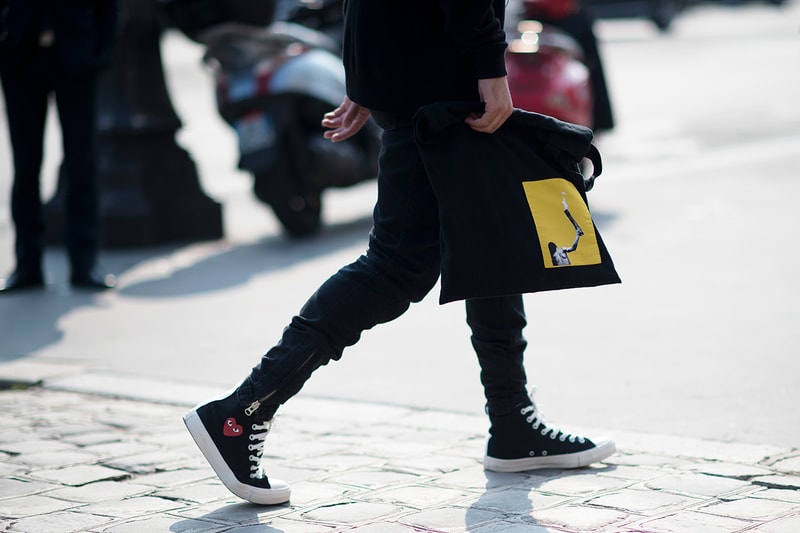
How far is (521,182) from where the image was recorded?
11.1ft

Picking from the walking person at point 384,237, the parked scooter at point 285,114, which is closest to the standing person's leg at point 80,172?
the parked scooter at point 285,114

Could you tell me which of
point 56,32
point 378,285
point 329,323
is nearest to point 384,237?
point 378,285

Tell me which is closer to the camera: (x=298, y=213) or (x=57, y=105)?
(x=57, y=105)

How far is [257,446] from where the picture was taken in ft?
11.4

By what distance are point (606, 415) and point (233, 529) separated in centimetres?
154

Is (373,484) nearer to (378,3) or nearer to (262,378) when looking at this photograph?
(262,378)

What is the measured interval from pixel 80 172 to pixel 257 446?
385 cm

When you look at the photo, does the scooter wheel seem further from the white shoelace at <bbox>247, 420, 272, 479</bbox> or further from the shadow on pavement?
the white shoelace at <bbox>247, 420, 272, 479</bbox>

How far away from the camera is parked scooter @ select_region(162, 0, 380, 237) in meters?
8.07

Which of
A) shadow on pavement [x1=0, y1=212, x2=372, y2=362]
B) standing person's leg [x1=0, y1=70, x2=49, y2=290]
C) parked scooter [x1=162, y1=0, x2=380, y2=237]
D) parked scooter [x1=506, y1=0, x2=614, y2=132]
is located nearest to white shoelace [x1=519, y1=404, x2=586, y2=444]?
shadow on pavement [x1=0, y1=212, x2=372, y2=362]

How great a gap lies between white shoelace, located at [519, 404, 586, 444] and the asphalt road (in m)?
0.46

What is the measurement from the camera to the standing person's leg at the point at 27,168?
6.88 metres

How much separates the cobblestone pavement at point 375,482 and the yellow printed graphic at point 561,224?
1.96 ft

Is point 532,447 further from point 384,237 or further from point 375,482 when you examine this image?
point 384,237
